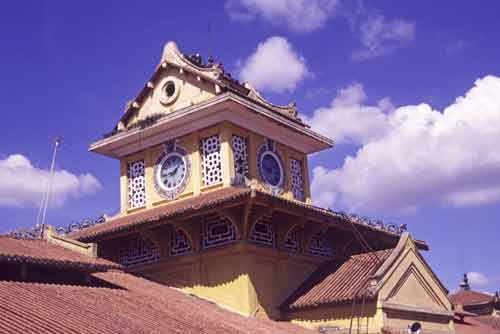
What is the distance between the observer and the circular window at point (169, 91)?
25.6 m

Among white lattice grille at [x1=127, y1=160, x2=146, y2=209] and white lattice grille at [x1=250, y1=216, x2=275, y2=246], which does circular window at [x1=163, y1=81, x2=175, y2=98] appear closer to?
white lattice grille at [x1=127, y1=160, x2=146, y2=209]

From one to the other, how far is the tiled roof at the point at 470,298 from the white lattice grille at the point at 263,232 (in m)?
24.4

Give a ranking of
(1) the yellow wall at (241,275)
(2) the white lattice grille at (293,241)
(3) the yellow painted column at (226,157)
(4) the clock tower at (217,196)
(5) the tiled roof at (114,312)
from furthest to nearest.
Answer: (3) the yellow painted column at (226,157) → (2) the white lattice grille at (293,241) → (4) the clock tower at (217,196) → (1) the yellow wall at (241,275) → (5) the tiled roof at (114,312)

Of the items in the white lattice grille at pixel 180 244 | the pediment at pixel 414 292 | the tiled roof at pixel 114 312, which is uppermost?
the white lattice grille at pixel 180 244

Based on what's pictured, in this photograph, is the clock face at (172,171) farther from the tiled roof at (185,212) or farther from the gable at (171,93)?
the gable at (171,93)

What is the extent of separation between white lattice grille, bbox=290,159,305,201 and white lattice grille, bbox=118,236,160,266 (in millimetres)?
6006

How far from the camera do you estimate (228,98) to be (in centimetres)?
2275

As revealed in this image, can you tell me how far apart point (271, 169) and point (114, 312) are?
1187 centimetres

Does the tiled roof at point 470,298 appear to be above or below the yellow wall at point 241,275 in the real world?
above

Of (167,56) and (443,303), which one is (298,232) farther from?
(167,56)

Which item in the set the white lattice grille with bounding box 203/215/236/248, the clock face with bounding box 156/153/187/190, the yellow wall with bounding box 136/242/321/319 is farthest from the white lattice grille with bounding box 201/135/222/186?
the yellow wall with bounding box 136/242/321/319

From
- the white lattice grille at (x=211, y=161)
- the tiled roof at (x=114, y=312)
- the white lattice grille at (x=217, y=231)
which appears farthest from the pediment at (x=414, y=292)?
the white lattice grille at (x=211, y=161)

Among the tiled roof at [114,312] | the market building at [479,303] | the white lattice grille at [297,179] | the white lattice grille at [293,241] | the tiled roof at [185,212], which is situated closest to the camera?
the tiled roof at [114,312]

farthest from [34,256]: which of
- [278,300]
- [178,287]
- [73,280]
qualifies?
[278,300]
